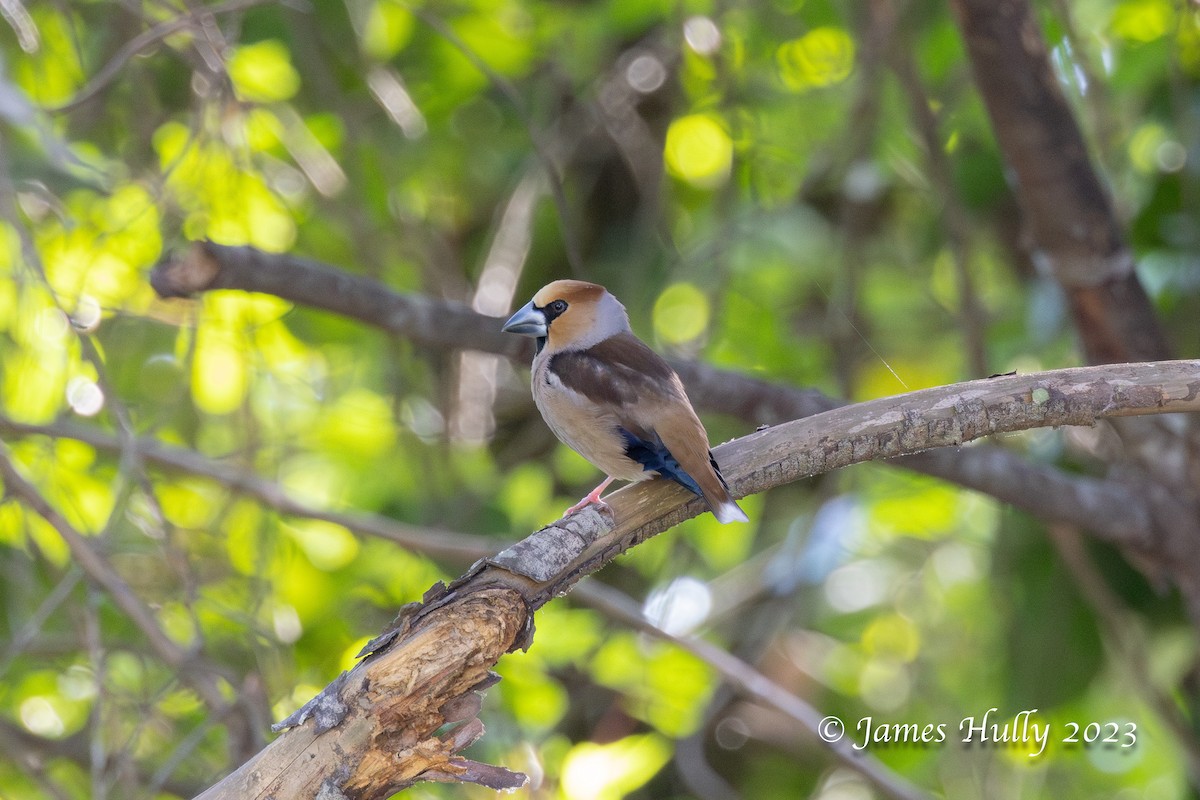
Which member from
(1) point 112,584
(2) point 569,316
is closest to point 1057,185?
(2) point 569,316

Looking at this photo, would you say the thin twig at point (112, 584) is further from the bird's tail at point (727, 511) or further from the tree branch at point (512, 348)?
the bird's tail at point (727, 511)

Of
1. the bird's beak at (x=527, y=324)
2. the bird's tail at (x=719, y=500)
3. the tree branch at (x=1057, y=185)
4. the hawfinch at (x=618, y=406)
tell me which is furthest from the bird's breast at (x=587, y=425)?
the tree branch at (x=1057, y=185)

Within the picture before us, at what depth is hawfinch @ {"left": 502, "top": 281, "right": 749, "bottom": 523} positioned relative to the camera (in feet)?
8.54

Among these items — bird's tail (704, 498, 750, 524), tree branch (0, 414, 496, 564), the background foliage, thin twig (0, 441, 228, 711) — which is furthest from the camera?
the background foliage

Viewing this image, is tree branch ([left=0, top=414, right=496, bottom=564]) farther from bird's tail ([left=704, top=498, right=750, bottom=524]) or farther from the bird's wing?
bird's tail ([left=704, top=498, right=750, bottom=524])

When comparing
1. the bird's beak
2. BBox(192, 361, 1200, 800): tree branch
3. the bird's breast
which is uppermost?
the bird's beak

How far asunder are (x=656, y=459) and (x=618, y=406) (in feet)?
0.78

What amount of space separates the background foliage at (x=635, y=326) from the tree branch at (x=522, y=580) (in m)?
1.27

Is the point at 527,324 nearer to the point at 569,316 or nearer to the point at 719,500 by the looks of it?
the point at 569,316

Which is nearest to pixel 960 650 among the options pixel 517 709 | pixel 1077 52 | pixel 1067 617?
pixel 1067 617

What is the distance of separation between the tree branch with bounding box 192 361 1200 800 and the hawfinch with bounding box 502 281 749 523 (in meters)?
0.08

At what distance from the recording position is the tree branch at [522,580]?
1.87 metres

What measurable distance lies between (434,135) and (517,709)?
247cm

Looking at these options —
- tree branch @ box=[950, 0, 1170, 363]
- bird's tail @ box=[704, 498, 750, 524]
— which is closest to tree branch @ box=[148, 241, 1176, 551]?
tree branch @ box=[950, 0, 1170, 363]
